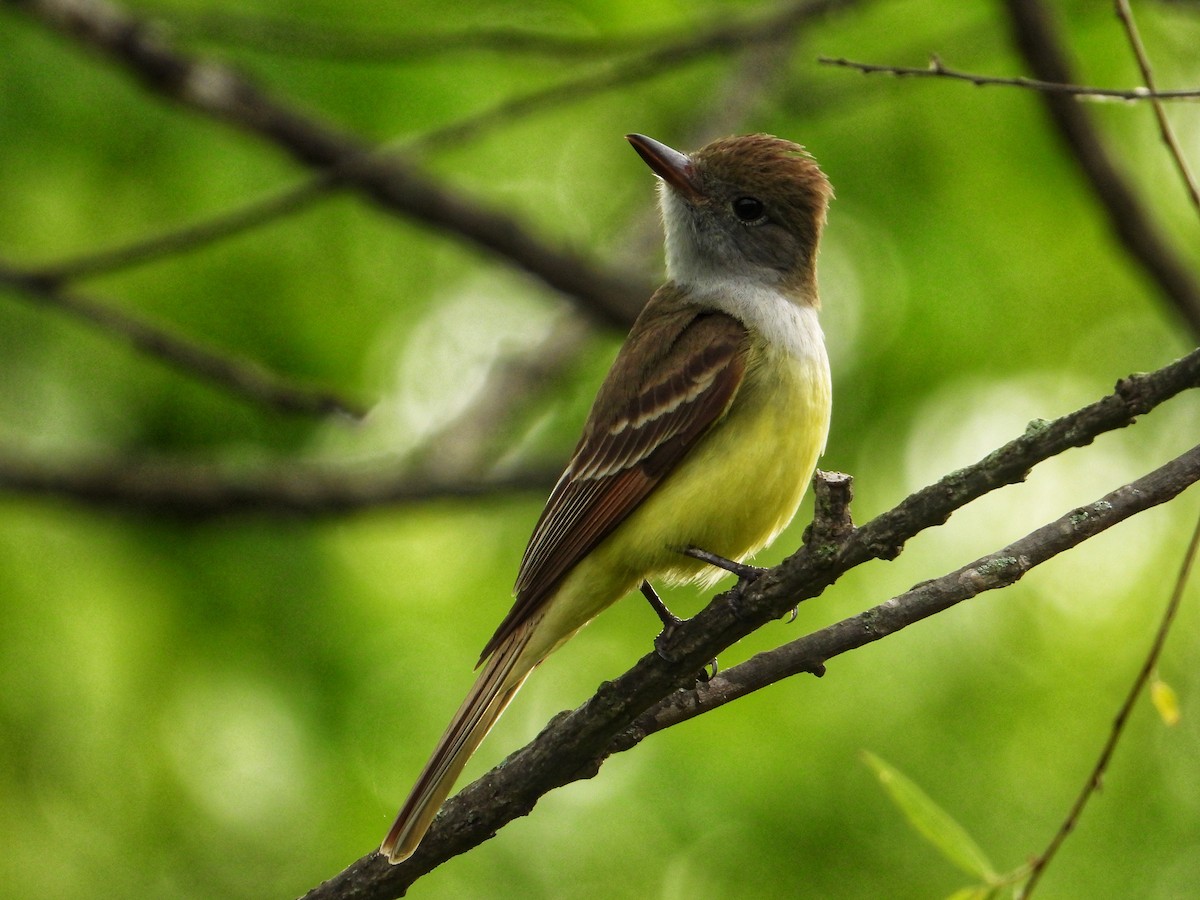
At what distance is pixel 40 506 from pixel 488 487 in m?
2.40

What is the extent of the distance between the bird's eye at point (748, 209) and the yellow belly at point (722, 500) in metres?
1.20

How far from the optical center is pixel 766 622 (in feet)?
10.8

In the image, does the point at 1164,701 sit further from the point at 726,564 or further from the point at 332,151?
the point at 332,151

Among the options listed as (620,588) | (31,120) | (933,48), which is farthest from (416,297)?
(620,588)

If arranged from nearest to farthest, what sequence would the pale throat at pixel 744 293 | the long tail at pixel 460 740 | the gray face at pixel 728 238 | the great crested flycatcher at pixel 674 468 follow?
the long tail at pixel 460 740, the great crested flycatcher at pixel 674 468, the pale throat at pixel 744 293, the gray face at pixel 728 238

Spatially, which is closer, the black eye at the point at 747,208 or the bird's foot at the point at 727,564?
the bird's foot at the point at 727,564

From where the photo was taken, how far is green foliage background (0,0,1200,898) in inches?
300

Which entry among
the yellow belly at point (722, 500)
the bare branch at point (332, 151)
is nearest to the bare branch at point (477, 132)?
the bare branch at point (332, 151)

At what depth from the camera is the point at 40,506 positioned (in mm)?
7688

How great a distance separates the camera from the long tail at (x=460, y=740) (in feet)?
11.5

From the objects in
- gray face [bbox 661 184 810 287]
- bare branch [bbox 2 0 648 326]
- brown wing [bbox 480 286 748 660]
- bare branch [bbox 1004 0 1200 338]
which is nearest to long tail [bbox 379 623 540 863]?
brown wing [bbox 480 286 748 660]

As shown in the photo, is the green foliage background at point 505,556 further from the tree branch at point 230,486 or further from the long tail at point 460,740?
the long tail at point 460,740

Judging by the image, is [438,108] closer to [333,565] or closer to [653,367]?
[333,565]

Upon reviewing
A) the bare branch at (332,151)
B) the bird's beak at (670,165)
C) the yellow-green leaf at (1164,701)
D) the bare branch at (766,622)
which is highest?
the bare branch at (332,151)
